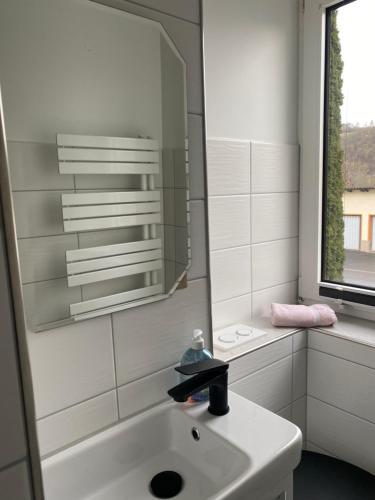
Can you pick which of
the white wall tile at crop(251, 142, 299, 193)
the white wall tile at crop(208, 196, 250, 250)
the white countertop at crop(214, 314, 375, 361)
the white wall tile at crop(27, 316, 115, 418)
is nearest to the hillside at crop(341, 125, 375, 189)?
the white wall tile at crop(251, 142, 299, 193)

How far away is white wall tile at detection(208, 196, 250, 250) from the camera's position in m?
1.45

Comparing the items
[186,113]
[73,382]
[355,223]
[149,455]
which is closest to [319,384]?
[355,223]

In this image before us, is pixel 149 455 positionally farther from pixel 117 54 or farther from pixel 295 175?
pixel 295 175

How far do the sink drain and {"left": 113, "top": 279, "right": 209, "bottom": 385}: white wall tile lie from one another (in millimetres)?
225

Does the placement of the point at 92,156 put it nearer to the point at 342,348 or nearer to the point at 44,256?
the point at 44,256

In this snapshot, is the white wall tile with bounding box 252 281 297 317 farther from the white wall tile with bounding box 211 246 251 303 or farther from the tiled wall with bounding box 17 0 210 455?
the tiled wall with bounding box 17 0 210 455

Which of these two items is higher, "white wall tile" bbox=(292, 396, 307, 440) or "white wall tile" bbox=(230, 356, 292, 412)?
"white wall tile" bbox=(230, 356, 292, 412)

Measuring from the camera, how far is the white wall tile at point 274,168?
1.57 m

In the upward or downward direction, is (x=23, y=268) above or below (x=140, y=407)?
above

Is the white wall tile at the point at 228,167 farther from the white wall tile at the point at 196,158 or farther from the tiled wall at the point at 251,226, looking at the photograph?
the white wall tile at the point at 196,158

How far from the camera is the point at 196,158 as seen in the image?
3.32 ft

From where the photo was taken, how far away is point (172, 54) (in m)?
0.95

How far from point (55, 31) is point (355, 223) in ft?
4.44

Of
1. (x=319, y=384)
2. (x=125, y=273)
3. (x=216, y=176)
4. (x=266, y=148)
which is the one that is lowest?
(x=319, y=384)
